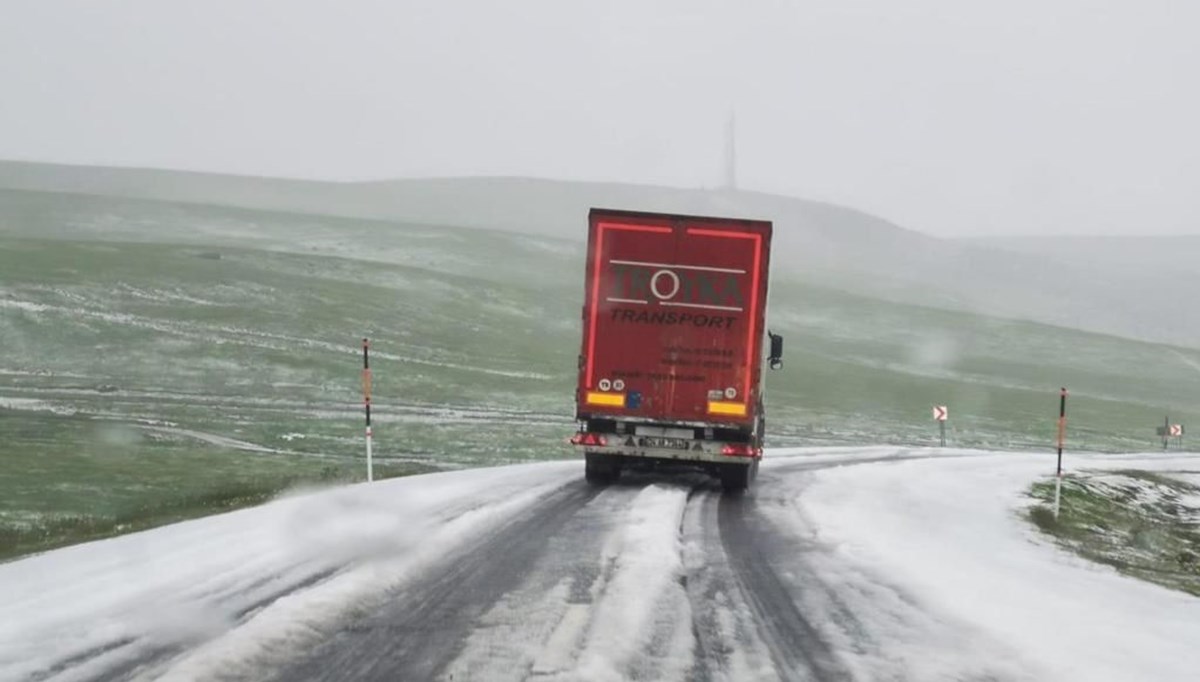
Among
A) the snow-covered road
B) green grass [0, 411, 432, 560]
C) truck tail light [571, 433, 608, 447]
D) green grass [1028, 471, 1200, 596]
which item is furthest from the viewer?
truck tail light [571, 433, 608, 447]

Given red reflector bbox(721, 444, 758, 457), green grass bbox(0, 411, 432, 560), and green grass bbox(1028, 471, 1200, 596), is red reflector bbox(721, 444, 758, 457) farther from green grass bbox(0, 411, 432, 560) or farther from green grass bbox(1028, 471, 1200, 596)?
green grass bbox(0, 411, 432, 560)

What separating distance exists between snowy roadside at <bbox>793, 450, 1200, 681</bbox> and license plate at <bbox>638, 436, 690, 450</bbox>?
1982mm

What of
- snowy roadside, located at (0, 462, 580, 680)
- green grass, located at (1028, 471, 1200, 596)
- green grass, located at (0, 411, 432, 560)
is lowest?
green grass, located at (0, 411, 432, 560)

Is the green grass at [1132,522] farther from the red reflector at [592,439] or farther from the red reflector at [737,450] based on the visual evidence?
the red reflector at [592,439]

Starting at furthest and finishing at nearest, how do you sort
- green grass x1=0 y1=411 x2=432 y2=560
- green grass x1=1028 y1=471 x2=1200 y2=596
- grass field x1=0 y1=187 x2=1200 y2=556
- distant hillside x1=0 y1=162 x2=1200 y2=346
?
1. distant hillside x1=0 y1=162 x2=1200 y2=346
2. grass field x1=0 y1=187 x2=1200 y2=556
3. green grass x1=0 y1=411 x2=432 y2=560
4. green grass x1=1028 y1=471 x2=1200 y2=596

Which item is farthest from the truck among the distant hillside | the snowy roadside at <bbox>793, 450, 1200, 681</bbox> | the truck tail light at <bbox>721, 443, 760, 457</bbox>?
the distant hillside

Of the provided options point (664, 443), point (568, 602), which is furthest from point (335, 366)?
point (568, 602)

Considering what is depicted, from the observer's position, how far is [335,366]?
49062mm

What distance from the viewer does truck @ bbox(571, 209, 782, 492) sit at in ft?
57.0

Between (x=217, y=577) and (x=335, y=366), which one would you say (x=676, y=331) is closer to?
(x=217, y=577)

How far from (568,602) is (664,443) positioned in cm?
954

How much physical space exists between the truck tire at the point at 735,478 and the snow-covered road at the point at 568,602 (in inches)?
136

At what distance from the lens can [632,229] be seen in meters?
17.4

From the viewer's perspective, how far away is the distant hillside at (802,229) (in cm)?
14600
